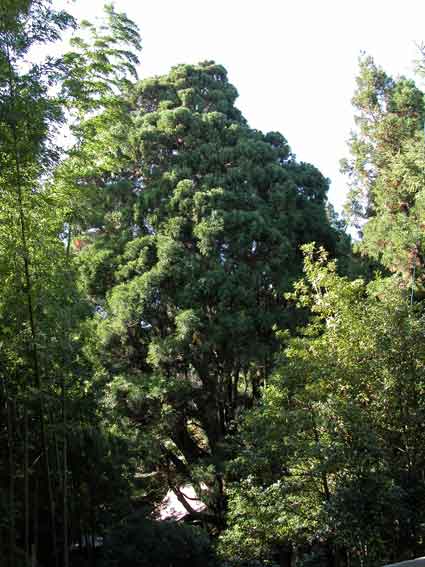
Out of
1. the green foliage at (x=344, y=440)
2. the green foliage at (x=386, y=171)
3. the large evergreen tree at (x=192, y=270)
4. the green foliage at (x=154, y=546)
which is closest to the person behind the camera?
the green foliage at (x=344, y=440)

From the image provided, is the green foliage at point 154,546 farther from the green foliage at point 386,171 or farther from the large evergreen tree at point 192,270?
the green foliage at point 386,171

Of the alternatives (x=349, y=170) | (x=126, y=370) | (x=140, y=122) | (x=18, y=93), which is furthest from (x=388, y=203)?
(x=18, y=93)

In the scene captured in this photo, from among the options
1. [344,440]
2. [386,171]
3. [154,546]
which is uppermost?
[386,171]

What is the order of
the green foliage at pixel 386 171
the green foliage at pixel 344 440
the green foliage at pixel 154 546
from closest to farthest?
the green foliage at pixel 344 440, the green foliage at pixel 154 546, the green foliage at pixel 386 171

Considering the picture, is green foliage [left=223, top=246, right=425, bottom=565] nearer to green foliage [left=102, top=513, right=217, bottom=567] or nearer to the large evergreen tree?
green foliage [left=102, top=513, right=217, bottom=567]

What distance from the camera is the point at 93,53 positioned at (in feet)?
18.7

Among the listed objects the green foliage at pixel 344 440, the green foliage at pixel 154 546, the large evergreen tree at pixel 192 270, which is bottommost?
the green foliage at pixel 154 546

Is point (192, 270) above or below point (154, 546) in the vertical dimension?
above

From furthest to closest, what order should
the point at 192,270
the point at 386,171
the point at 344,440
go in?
the point at 386,171, the point at 192,270, the point at 344,440

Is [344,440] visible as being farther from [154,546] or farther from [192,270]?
[192,270]

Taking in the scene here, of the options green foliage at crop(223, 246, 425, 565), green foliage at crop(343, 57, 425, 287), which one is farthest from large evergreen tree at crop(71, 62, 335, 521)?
green foliage at crop(223, 246, 425, 565)

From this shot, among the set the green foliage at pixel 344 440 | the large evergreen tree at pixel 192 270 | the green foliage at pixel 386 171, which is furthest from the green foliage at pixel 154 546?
the green foliage at pixel 386 171

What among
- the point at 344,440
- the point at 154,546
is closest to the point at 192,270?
the point at 154,546

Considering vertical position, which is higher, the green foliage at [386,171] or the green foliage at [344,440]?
the green foliage at [386,171]
